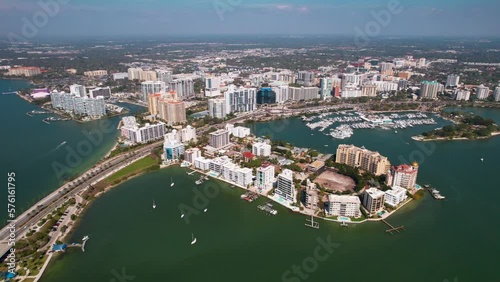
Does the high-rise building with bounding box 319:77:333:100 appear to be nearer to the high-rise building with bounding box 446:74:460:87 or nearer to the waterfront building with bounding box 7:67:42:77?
the high-rise building with bounding box 446:74:460:87

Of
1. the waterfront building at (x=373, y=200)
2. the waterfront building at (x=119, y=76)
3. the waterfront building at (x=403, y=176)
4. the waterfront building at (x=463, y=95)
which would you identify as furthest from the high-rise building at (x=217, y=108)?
the waterfront building at (x=119, y=76)

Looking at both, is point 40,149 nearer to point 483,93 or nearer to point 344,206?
point 344,206

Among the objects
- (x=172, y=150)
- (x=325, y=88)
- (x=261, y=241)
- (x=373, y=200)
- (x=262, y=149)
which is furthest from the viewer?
(x=325, y=88)

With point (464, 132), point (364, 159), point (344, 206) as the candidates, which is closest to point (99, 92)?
point (364, 159)

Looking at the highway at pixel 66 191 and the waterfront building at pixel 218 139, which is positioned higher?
the waterfront building at pixel 218 139

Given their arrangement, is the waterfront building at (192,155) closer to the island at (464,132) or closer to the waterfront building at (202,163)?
the waterfront building at (202,163)

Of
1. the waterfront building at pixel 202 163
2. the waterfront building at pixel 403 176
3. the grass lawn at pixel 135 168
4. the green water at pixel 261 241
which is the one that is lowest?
the green water at pixel 261 241

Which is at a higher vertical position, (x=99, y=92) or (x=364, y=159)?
(x=99, y=92)
